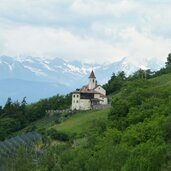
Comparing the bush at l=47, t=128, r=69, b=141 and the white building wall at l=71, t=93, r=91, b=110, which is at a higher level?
the white building wall at l=71, t=93, r=91, b=110

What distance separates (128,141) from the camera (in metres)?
60.9

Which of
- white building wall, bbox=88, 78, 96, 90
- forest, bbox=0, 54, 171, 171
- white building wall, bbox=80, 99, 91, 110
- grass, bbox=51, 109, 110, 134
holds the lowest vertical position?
forest, bbox=0, 54, 171, 171

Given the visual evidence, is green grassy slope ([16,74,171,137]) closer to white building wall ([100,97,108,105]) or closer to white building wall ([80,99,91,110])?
white building wall ([80,99,91,110])

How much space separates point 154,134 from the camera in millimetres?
59562

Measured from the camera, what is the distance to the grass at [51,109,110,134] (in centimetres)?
10000

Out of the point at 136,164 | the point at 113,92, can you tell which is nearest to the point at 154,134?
the point at 136,164

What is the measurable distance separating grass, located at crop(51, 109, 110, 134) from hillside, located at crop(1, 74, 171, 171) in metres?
4.99

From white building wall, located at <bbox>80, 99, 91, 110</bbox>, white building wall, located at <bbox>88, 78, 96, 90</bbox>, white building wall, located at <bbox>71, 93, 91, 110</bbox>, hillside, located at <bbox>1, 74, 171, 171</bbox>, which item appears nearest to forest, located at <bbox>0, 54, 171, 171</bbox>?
hillside, located at <bbox>1, 74, 171, 171</bbox>

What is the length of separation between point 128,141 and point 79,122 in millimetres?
45417

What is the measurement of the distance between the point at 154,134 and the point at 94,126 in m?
19.4

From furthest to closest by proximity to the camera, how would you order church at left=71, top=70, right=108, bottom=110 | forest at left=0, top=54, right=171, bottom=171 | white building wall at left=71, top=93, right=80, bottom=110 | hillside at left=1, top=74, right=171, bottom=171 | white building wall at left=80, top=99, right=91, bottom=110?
white building wall at left=71, top=93, right=80, bottom=110, church at left=71, top=70, right=108, bottom=110, white building wall at left=80, top=99, right=91, bottom=110, forest at left=0, top=54, right=171, bottom=171, hillside at left=1, top=74, right=171, bottom=171

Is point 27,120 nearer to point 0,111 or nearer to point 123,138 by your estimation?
point 0,111

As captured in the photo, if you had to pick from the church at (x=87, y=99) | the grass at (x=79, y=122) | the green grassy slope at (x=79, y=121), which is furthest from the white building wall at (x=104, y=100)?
the grass at (x=79, y=122)

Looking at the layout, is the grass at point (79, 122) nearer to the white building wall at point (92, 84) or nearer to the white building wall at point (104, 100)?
the white building wall at point (104, 100)
